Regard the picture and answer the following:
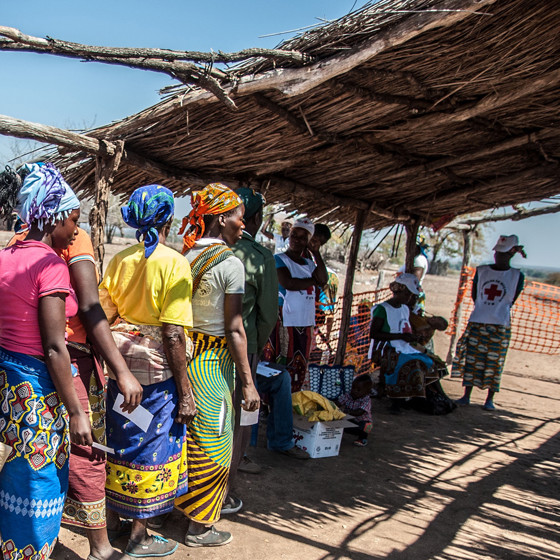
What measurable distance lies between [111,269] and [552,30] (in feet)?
9.72

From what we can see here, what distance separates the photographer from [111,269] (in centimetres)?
295

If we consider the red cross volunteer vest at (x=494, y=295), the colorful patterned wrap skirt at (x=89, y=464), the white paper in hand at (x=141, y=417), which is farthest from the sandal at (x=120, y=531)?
the red cross volunteer vest at (x=494, y=295)

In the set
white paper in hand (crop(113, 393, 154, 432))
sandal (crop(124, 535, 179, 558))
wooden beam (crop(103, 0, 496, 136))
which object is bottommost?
sandal (crop(124, 535, 179, 558))

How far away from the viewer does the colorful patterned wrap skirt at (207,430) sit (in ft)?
10.4

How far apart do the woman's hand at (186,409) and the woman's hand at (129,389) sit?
0.37 meters

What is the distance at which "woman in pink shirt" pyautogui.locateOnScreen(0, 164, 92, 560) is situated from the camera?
88.3 inches

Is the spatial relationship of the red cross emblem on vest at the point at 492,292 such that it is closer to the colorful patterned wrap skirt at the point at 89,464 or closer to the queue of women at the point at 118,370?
the queue of women at the point at 118,370

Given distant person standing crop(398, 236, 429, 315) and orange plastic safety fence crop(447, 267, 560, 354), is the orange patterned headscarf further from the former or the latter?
orange plastic safety fence crop(447, 267, 560, 354)

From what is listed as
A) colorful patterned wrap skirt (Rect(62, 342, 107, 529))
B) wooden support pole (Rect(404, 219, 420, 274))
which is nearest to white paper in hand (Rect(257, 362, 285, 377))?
colorful patterned wrap skirt (Rect(62, 342, 107, 529))

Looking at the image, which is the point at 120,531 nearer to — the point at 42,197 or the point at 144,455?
the point at 144,455

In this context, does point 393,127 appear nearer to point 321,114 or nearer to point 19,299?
point 321,114

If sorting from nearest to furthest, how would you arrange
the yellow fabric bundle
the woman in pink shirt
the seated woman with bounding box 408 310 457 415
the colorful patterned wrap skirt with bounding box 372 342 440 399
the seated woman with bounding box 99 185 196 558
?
the woman in pink shirt
the seated woman with bounding box 99 185 196 558
the yellow fabric bundle
the colorful patterned wrap skirt with bounding box 372 342 440 399
the seated woman with bounding box 408 310 457 415

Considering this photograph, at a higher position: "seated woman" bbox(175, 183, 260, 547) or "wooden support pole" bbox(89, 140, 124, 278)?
"wooden support pole" bbox(89, 140, 124, 278)

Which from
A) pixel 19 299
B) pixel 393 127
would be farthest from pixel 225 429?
pixel 393 127
